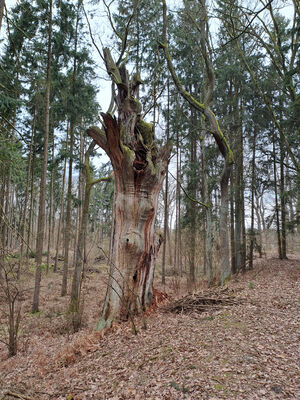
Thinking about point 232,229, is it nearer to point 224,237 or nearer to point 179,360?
point 224,237

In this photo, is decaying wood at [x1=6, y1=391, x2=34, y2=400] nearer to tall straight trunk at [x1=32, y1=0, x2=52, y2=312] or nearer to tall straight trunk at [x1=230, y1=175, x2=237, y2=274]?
tall straight trunk at [x1=32, y1=0, x2=52, y2=312]

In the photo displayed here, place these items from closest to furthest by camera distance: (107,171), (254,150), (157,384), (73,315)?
(157,384) → (73,315) → (107,171) → (254,150)

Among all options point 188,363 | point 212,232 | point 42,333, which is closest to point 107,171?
point 212,232

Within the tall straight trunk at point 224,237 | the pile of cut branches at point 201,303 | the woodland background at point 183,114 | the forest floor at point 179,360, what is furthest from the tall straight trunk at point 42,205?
the tall straight trunk at point 224,237

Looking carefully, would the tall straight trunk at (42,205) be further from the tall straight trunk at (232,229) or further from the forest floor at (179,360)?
the tall straight trunk at (232,229)

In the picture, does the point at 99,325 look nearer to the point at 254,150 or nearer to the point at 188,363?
the point at 188,363

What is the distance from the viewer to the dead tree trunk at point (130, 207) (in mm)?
5754

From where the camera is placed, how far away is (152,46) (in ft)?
43.0

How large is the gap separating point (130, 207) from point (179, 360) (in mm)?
3343

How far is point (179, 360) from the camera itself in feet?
11.4

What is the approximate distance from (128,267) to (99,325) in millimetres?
1443

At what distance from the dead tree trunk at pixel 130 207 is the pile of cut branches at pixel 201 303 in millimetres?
692

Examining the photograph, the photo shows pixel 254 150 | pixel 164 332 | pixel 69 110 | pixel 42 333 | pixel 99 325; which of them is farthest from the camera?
pixel 254 150

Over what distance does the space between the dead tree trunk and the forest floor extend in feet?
1.93
